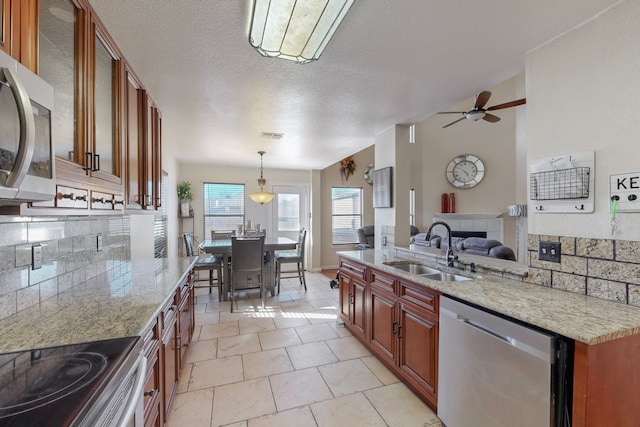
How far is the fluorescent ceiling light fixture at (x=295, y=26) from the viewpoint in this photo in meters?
1.29

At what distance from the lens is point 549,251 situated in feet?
5.40

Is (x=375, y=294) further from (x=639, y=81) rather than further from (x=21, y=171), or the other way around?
(x=21, y=171)

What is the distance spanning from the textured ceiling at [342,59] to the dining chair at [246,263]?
5.21 ft

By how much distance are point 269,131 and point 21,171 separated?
281 centimetres

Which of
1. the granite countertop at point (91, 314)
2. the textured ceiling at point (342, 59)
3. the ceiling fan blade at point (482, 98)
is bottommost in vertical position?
the granite countertop at point (91, 314)

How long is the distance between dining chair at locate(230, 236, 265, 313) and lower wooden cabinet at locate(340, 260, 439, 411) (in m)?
1.69

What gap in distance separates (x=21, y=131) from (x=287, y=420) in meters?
1.99

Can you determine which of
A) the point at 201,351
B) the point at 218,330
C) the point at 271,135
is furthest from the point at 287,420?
the point at 271,135

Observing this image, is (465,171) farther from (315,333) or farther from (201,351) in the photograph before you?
(201,351)

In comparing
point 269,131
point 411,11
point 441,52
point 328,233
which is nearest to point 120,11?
point 411,11

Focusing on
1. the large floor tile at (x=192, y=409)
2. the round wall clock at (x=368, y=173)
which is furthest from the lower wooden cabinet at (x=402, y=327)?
the round wall clock at (x=368, y=173)

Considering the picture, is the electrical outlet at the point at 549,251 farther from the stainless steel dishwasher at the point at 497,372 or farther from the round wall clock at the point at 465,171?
the round wall clock at the point at 465,171

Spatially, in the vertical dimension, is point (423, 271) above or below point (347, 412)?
above

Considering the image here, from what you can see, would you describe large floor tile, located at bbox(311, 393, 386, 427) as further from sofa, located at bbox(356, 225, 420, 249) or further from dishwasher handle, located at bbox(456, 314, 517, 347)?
sofa, located at bbox(356, 225, 420, 249)
